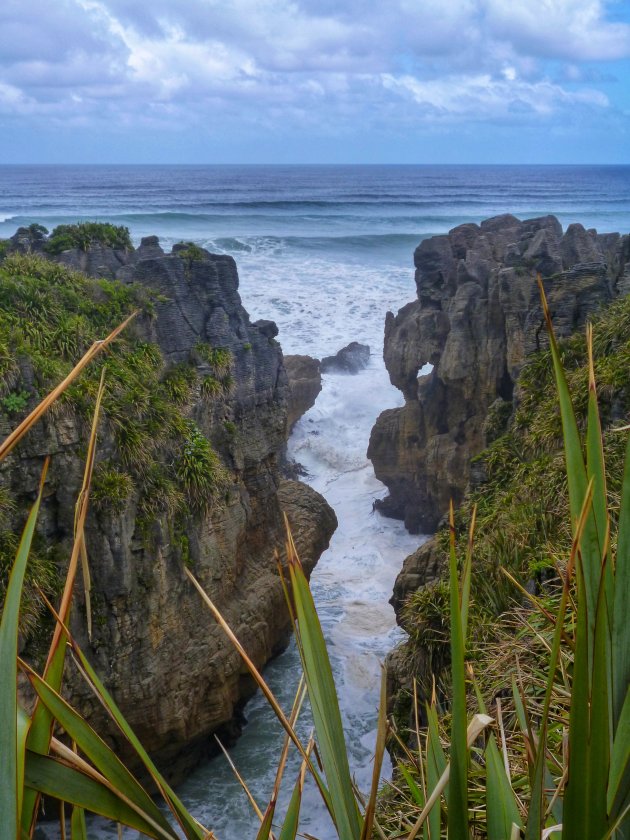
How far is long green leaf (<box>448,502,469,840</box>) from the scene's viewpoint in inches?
56.8

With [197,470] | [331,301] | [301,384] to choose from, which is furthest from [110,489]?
[331,301]

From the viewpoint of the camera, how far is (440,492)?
1641cm

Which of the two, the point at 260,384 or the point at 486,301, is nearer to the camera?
the point at 260,384

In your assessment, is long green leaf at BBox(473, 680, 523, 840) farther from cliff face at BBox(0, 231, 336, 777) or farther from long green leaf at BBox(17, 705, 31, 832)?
cliff face at BBox(0, 231, 336, 777)

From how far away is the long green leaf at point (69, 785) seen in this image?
3.84ft

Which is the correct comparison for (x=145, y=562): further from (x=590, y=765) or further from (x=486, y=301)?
(x=486, y=301)

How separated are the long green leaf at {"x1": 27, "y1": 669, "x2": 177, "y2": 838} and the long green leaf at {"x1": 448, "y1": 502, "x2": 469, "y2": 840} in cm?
57

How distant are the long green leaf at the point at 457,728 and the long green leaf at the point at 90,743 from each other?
568 mm

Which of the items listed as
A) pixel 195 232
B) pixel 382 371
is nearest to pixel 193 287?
pixel 382 371

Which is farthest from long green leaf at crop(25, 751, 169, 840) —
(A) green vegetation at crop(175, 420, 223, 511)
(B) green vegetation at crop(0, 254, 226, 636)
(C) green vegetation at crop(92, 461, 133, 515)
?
(A) green vegetation at crop(175, 420, 223, 511)

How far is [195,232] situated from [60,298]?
38044 millimetres

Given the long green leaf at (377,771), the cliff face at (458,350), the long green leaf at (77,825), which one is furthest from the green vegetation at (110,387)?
the long green leaf at (377,771)

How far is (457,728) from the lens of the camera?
4.73ft

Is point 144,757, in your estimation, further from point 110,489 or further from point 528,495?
point 528,495
